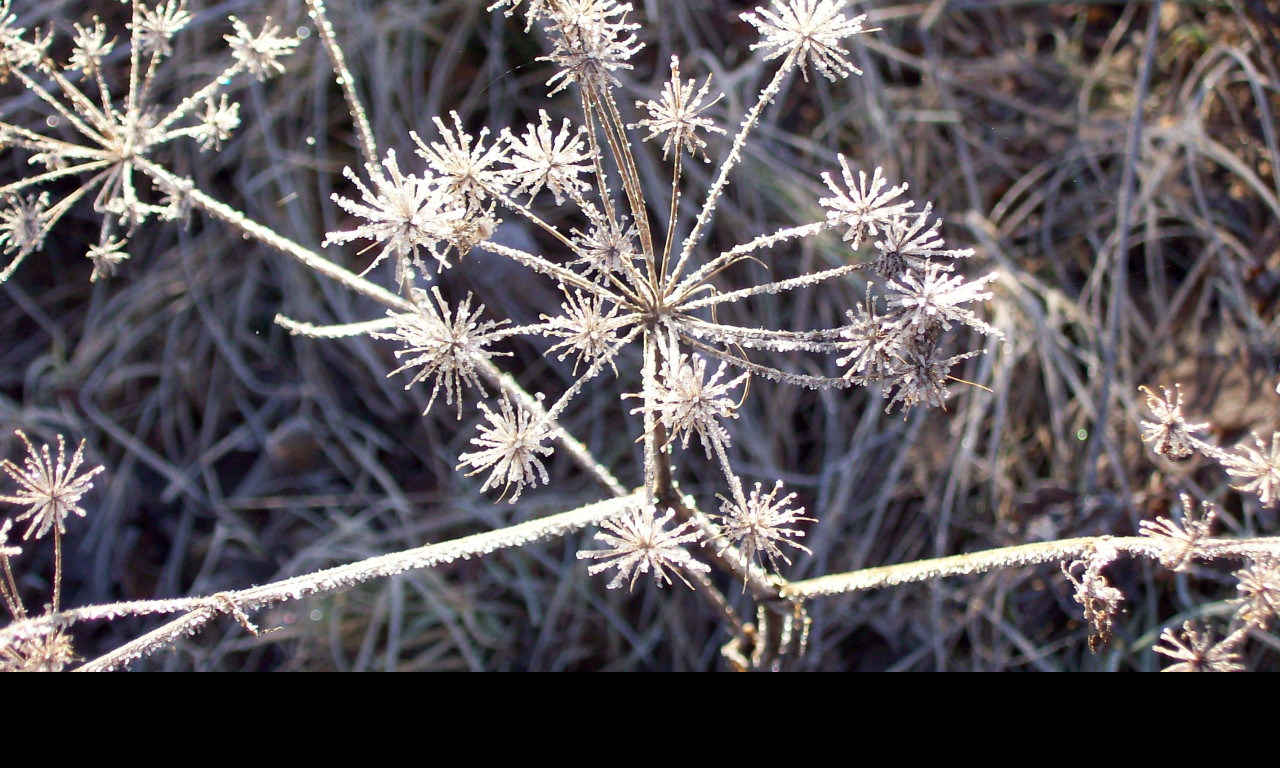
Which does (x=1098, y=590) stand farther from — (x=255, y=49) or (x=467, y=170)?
(x=255, y=49)

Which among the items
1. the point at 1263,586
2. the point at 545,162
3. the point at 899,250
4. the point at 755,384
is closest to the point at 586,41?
the point at 545,162

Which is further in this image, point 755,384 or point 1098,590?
point 755,384

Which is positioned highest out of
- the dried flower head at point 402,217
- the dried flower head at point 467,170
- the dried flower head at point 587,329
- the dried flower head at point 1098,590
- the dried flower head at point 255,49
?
the dried flower head at point 255,49

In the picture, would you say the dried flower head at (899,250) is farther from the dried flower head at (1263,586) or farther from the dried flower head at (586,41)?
the dried flower head at (1263,586)

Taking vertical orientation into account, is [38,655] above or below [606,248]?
below

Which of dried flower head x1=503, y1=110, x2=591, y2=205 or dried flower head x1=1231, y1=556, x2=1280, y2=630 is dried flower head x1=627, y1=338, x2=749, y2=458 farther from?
dried flower head x1=1231, y1=556, x2=1280, y2=630

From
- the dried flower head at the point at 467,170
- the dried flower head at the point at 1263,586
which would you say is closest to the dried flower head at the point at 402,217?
the dried flower head at the point at 467,170

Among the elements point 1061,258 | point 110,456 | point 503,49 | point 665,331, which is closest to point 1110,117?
point 1061,258

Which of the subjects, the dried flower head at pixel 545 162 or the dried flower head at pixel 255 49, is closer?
the dried flower head at pixel 545 162

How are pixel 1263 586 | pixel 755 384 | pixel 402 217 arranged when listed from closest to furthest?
pixel 402 217 < pixel 1263 586 < pixel 755 384
